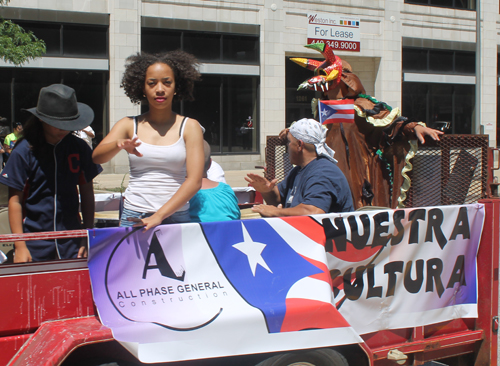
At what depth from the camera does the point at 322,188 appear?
3.39 metres

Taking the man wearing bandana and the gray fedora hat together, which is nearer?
the gray fedora hat

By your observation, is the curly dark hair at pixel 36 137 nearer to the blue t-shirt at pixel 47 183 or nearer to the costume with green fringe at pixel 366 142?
the blue t-shirt at pixel 47 183

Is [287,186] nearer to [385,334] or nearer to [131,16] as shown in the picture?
[385,334]

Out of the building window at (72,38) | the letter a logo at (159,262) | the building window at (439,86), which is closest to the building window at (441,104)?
the building window at (439,86)

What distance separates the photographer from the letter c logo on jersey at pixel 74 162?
3119mm

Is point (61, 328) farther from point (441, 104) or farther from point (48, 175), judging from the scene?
point (441, 104)

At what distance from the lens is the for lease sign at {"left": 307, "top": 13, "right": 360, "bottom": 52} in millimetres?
17953

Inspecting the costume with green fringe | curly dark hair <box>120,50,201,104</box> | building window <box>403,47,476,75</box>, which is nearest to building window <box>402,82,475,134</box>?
building window <box>403,47,476,75</box>

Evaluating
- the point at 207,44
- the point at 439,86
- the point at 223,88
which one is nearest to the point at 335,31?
the point at 223,88

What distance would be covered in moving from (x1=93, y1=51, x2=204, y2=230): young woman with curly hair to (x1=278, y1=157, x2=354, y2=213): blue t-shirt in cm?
86

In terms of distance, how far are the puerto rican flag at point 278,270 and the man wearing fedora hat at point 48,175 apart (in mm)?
955

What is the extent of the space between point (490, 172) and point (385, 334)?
1.71 m

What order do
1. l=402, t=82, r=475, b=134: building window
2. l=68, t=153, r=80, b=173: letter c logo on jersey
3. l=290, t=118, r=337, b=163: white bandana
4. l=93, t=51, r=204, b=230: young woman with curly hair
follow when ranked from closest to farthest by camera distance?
1. l=93, t=51, r=204, b=230: young woman with curly hair
2. l=68, t=153, r=80, b=173: letter c logo on jersey
3. l=290, t=118, r=337, b=163: white bandana
4. l=402, t=82, r=475, b=134: building window

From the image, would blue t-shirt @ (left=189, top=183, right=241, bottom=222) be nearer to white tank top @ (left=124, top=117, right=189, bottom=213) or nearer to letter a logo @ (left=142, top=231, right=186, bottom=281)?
white tank top @ (left=124, top=117, right=189, bottom=213)
